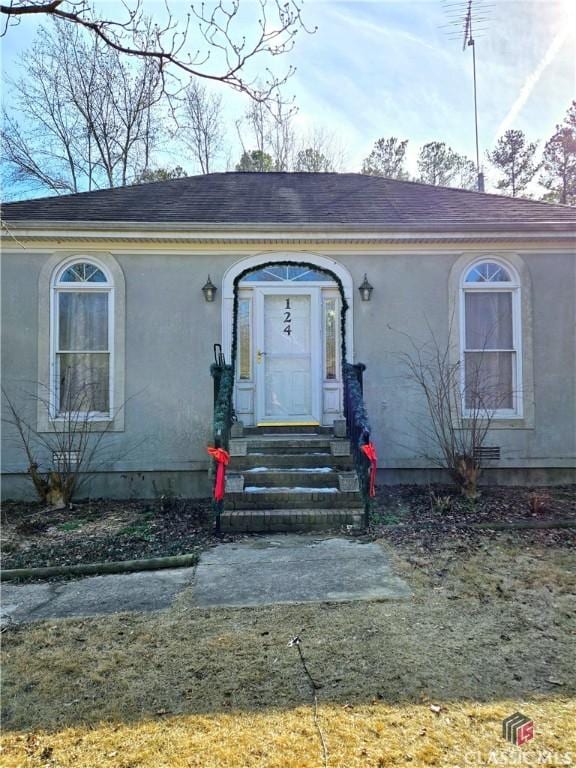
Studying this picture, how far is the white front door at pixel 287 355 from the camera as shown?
6941mm

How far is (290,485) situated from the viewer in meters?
5.47

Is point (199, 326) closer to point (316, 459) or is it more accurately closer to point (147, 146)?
point (316, 459)

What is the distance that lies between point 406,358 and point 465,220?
86.5 inches

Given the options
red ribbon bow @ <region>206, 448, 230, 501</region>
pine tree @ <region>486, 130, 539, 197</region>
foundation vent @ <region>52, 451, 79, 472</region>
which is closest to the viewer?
red ribbon bow @ <region>206, 448, 230, 501</region>

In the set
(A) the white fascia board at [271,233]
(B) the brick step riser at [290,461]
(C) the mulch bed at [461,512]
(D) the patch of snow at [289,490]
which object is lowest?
(C) the mulch bed at [461,512]

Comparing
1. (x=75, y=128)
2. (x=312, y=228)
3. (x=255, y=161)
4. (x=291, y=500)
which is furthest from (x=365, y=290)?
(x=75, y=128)

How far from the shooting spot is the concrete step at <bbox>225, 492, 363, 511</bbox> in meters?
5.22

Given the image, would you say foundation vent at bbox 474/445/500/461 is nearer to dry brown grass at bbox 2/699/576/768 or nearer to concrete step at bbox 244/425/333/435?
concrete step at bbox 244/425/333/435

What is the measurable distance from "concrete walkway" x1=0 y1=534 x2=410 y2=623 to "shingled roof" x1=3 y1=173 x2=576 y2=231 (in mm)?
4526

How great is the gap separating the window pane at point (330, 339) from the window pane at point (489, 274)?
2053 millimetres

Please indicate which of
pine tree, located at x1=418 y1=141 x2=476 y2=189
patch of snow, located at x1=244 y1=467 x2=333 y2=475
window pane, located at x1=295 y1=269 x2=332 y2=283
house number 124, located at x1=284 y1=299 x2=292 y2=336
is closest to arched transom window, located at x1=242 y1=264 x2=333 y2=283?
window pane, located at x1=295 y1=269 x2=332 y2=283

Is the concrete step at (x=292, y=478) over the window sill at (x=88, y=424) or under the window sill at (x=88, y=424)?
under

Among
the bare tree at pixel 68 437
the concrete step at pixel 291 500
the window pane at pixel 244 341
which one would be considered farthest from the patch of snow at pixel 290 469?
the bare tree at pixel 68 437

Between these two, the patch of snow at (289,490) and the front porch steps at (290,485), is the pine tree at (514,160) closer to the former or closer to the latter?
the front porch steps at (290,485)
